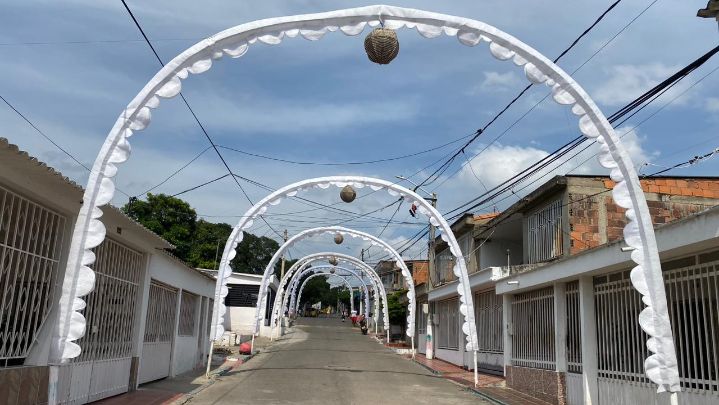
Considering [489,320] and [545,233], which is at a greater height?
[545,233]

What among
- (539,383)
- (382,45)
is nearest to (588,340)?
(539,383)

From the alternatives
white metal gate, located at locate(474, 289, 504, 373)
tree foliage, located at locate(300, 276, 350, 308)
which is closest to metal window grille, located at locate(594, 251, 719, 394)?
white metal gate, located at locate(474, 289, 504, 373)

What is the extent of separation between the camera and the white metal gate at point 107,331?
948 centimetres

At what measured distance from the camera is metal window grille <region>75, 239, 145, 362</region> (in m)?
9.94

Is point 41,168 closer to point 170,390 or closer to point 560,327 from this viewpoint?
point 170,390

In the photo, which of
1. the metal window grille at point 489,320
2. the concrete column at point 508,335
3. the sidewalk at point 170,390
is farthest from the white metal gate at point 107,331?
the metal window grille at point 489,320

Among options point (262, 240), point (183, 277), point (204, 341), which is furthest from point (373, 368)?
point (262, 240)

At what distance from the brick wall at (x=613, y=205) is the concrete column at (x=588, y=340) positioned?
4.51m

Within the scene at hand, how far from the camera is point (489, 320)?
20281 mm

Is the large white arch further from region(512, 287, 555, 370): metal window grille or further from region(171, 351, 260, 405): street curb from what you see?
region(512, 287, 555, 370): metal window grille

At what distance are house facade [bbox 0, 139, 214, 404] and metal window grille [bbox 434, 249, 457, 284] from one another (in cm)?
1441

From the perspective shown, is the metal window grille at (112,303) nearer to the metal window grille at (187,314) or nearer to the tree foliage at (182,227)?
the metal window grille at (187,314)

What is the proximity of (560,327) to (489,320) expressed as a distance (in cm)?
802

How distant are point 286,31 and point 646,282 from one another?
16.6 feet
